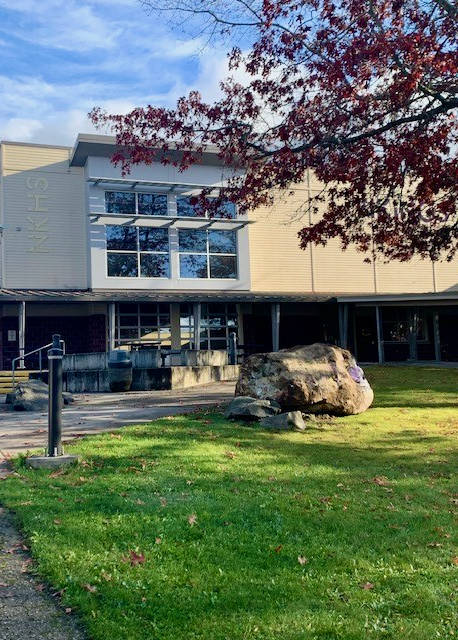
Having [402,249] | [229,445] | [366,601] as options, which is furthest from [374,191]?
[366,601]

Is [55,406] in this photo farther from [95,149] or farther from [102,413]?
[95,149]

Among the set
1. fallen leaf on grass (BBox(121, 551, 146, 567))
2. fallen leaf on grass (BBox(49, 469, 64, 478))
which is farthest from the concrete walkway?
fallen leaf on grass (BBox(121, 551, 146, 567))

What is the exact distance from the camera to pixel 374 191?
10.9 m

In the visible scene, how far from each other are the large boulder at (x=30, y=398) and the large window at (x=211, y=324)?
42.8 feet

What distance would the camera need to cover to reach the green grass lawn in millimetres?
3291

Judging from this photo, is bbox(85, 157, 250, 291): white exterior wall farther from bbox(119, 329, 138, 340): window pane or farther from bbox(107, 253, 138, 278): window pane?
bbox(119, 329, 138, 340): window pane

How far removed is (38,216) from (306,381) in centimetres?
1755

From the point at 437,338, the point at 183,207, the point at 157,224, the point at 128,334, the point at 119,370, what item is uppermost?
the point at 183,207

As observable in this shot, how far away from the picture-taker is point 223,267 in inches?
1061

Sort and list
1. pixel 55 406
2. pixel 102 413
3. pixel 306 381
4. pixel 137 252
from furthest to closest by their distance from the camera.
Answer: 1. pixel 137 252
2. pixel 102 413
3. pixel 306 381
4. pixel 55 406

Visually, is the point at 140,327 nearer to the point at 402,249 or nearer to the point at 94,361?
the point at 94,361

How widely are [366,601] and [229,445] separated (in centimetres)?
481

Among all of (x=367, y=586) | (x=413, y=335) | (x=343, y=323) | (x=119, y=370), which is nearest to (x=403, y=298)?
(x=343, y=323)

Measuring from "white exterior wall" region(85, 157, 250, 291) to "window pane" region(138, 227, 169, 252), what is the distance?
23 centimetres
